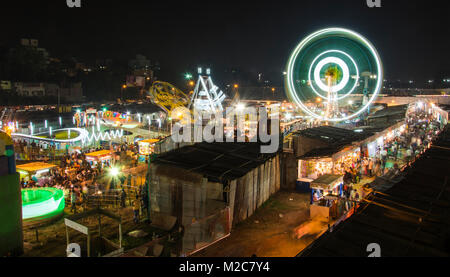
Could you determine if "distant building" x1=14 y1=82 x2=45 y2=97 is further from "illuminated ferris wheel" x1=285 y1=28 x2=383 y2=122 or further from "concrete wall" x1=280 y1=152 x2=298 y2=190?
"concrete wall" x1=280 y1=152 x2=298 y2=190

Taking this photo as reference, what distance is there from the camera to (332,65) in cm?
2416

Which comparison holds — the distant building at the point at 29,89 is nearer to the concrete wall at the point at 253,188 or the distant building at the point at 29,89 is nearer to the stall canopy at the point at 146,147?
the stall canopy at the point at 146,147

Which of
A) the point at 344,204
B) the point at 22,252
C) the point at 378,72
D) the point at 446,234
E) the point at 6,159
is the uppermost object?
the point at 378,72

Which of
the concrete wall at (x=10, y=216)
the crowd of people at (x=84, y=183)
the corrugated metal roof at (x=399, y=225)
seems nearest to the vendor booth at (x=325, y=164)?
the corrugated metal roof at (x=399, y=225)

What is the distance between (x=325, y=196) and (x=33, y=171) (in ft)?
45.2

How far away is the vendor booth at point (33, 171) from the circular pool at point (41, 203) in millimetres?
2517

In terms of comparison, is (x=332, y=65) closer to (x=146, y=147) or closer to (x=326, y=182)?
(x=146, y=147)

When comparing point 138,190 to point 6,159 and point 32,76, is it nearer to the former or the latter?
point 6,159

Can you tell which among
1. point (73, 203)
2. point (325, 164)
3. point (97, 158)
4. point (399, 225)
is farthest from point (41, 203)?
point (399, 225)

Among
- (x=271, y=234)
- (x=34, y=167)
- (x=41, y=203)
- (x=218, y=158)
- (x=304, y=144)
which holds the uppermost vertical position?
(x=304, y=144)

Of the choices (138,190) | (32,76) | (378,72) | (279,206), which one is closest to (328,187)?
(279,206)

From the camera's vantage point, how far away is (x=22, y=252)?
9516 mm

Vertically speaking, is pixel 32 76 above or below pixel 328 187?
above

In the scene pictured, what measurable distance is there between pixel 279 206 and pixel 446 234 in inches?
286
